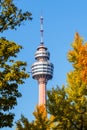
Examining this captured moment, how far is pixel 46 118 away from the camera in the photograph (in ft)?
104

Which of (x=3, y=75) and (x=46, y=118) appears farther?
(x=46, y=118)

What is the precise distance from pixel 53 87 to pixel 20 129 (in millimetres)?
4898

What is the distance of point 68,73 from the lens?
28672 mm

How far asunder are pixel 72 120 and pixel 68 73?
3.24m

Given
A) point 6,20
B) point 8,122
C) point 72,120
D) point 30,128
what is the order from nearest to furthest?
point 8,122 → point 6,20 → point 72,120 → point 30,128

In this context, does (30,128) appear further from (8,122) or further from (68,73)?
(8,122)

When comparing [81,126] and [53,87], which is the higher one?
[53,87]

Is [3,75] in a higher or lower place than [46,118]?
lower

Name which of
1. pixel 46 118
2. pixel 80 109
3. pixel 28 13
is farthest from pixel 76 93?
pixel 28 13

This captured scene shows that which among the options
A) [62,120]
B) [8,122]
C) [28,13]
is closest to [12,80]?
[8,122]

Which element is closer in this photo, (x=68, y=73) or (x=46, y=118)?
(x=68, y=73)

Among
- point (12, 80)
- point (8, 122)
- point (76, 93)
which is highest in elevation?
point (76, 93)

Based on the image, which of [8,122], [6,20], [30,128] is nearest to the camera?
[8,122]

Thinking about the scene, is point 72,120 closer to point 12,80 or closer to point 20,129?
point 20,129
